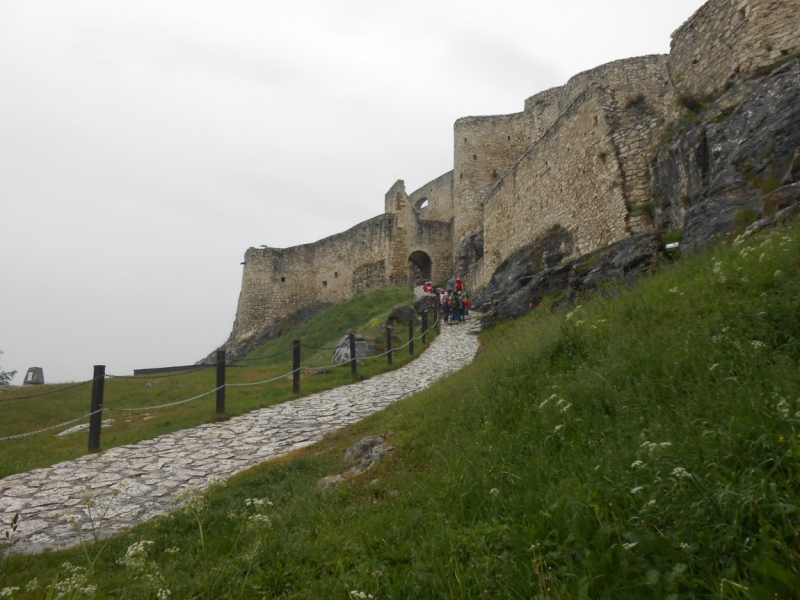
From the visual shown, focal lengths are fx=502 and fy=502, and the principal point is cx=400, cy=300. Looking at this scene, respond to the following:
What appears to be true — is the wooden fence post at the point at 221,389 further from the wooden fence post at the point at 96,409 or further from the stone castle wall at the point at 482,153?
the stone castle wall at the point at 482,153

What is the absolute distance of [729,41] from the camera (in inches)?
396

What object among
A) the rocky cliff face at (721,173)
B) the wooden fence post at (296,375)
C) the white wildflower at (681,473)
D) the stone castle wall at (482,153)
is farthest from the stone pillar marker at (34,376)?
the stone castle wall at (482,153)

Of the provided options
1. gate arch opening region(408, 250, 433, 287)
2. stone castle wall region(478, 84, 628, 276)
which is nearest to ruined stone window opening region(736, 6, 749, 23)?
stone castle wall region(478, 84, 628, 276)

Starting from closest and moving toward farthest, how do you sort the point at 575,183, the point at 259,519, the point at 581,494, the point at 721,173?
1. the point at 581,494
2. the point at 259,519
3. the point at 721,173
4. the point at 575,183

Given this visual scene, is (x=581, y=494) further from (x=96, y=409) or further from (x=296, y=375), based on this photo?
(x=296, y=375)

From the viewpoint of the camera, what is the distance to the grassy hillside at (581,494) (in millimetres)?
2041

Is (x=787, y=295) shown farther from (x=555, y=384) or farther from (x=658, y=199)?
(x=658, y=199)

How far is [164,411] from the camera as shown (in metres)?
10.7

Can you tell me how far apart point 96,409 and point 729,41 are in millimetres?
13419

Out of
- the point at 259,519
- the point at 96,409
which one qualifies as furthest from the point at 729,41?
the point at 96,409

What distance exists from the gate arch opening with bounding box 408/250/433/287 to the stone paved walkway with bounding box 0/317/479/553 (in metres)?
21.9

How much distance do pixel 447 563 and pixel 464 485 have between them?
2.75 ft

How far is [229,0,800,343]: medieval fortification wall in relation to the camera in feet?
34.3

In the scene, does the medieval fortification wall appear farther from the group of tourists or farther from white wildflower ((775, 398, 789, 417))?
white wildflower ((775, 398, 789, 417))
